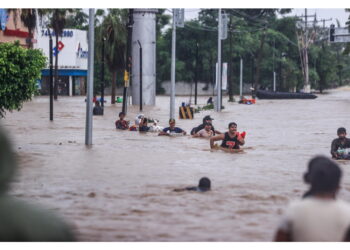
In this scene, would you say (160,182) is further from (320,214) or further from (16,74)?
(320,214)

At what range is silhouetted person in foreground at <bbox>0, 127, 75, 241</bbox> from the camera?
2961 millimetres

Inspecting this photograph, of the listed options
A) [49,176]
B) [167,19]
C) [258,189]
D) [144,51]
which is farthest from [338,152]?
[167,19]

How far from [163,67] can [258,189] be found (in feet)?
302

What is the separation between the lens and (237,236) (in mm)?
9016

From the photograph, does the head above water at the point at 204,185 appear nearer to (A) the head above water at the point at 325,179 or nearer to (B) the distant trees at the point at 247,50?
(A) the head above water at the point at 325,179

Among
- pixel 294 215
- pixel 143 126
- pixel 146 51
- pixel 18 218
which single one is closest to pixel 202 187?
pixel 294 215

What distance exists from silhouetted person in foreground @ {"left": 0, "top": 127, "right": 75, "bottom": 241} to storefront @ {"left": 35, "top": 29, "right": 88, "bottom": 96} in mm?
83781

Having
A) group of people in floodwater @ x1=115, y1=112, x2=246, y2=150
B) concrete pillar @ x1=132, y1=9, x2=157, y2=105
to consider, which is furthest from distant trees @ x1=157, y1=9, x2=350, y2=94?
group of people in floodwater @ x1=115, y1=112, x2=246, y2=150

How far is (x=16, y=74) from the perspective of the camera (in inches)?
936

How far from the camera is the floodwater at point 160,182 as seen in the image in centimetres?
966

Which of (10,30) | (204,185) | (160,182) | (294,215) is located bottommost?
(160,182)

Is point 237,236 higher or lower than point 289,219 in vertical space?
lower

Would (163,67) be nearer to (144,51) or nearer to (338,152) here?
(144,51)

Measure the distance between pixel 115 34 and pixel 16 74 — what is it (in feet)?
143
